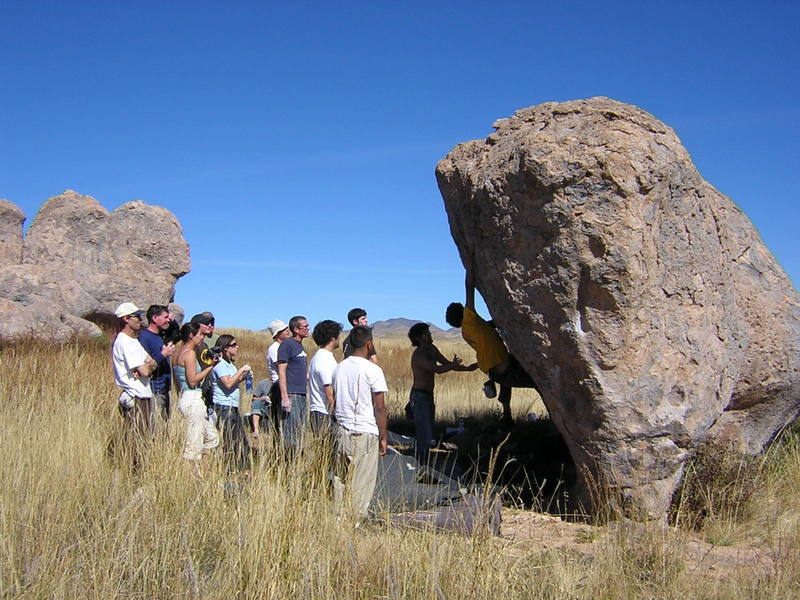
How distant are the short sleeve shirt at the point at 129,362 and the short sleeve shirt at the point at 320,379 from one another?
1.54 m

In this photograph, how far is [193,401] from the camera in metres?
7.18

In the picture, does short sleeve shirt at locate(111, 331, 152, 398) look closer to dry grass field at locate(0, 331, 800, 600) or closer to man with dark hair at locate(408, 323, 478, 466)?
dry grass field at locate(0, 331, 800, 600)

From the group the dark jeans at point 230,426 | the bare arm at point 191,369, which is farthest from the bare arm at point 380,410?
the bare arm at point 191,369

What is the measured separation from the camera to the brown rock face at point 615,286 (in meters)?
6.38

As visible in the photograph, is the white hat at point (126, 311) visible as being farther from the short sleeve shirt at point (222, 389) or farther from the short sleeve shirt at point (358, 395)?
the short sleeve shirt at point (358, 395)

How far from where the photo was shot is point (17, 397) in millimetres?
8297

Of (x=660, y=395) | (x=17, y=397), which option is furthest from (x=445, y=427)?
(x=17, y=397)

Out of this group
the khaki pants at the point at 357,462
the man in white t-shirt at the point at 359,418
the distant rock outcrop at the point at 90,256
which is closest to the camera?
the khaki pants at the point at 357,462

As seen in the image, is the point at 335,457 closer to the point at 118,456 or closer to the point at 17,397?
the point at 118,456

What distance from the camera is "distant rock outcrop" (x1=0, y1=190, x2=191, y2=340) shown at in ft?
56.5

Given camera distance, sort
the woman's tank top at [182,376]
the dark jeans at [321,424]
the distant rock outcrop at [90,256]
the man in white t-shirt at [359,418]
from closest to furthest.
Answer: the man in white t-shirt at [359,418] → the dark jeans at [321,424] → the woman's tank top at [182,376] → the distant rock outcrop at [90,256]

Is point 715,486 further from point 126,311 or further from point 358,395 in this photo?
point 126,311

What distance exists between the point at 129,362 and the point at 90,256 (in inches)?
490

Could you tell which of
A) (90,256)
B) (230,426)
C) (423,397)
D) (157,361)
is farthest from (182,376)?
(90,256)
